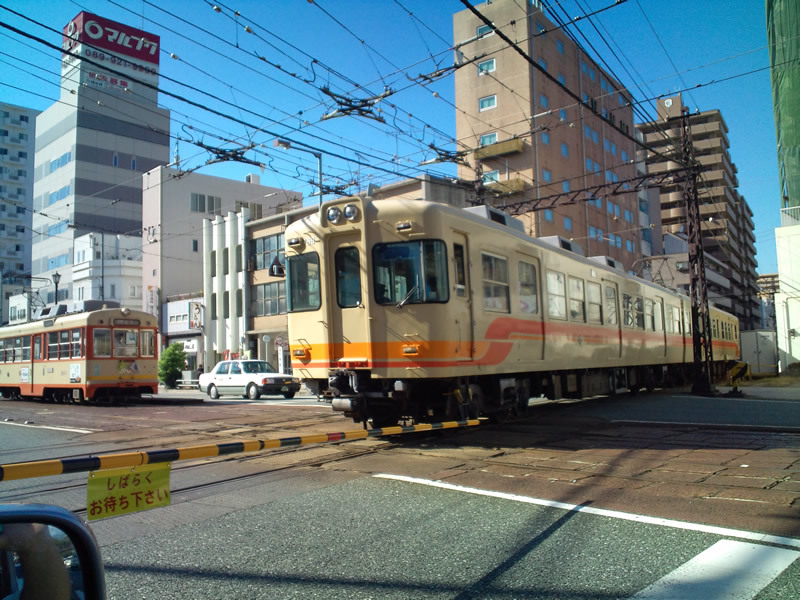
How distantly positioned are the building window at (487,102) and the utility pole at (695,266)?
87.3 ft

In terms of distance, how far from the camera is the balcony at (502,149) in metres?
42.4

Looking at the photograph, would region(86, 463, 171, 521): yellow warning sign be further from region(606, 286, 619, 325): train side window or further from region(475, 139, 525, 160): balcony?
region(475, 139, 525, 160): balcony

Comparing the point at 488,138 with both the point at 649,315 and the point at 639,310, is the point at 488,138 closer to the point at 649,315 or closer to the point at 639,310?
the point at 649,315

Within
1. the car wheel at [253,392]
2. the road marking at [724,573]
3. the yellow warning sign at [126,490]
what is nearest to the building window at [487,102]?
the car wheel at [253,392]

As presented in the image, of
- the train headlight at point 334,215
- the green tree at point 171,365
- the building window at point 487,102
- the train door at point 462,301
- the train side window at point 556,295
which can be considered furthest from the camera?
the building window at point 487,102

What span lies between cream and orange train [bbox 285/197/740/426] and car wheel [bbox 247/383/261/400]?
49.8 feet

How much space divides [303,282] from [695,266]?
1461cm

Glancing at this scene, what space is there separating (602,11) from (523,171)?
1349 inches

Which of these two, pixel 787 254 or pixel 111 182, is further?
pixel 111 182

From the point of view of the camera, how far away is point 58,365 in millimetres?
23203

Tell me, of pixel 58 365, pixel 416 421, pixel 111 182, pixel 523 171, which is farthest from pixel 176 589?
pixel 111 182

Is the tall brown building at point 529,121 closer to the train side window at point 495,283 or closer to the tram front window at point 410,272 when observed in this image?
the train side window at point 495,283

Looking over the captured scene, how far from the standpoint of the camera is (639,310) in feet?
55.6

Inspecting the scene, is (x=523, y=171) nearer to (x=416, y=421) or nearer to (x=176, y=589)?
(x=416, y=421)
